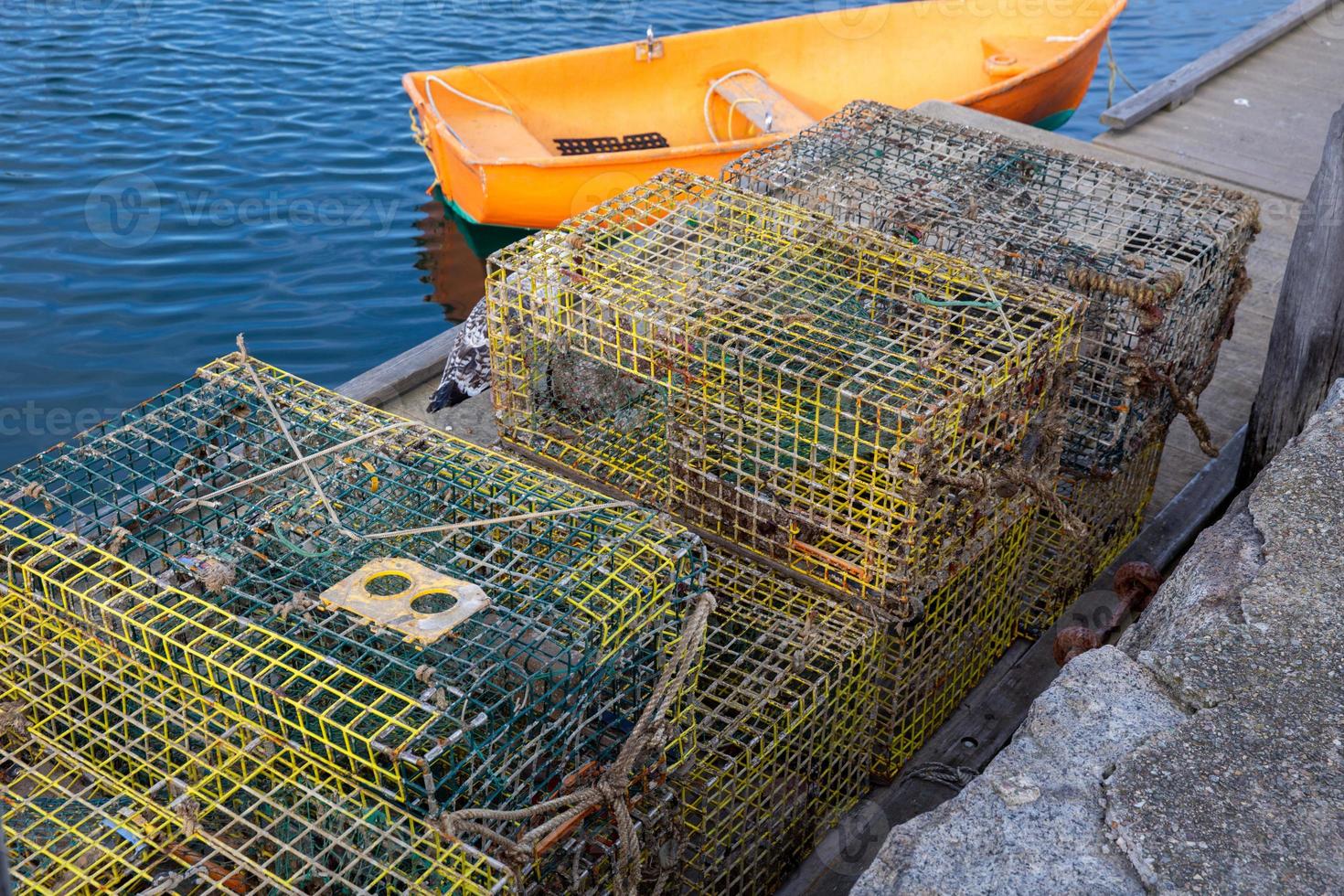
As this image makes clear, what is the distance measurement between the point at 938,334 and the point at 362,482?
72.7 inches

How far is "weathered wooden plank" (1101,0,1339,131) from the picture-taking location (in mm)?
10102

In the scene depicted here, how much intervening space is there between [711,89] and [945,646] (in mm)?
8075

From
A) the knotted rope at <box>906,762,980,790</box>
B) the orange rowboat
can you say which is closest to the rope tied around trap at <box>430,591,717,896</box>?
the knotted rope at <box>906,762,980,790</box>

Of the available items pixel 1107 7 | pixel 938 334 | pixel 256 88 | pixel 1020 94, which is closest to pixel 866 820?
pixel 938 334

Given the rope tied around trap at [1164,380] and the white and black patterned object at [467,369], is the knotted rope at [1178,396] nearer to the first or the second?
the rope tied around trap at [1164,380]

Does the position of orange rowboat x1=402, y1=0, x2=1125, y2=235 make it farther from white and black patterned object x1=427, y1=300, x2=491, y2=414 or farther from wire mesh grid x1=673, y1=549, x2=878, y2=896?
wire mesh grid x1=673, y1=549, x2=878, y2=896

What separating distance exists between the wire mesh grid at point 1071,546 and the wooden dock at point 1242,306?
0.30 ft

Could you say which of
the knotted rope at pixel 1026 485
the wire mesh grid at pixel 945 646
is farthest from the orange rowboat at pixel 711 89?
the knotted rope at pixel 1026 485

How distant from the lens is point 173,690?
3.32 metres

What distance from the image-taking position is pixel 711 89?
1168cm

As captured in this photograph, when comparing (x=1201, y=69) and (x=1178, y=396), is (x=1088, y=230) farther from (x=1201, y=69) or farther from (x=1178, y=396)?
(x=1201, y=69)

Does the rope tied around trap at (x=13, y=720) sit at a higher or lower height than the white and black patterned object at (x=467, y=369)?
higher

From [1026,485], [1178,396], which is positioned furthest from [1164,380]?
[1026,485]

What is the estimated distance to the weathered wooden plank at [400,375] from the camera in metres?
6.63
